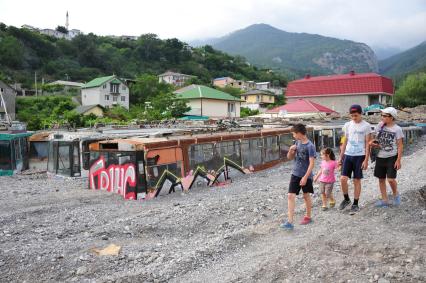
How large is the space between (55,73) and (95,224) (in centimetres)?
8572

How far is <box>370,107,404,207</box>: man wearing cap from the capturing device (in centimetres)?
755

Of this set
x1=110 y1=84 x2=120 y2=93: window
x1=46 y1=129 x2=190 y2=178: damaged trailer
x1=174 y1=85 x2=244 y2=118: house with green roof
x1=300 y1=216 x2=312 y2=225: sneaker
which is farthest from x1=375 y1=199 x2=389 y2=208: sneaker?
x1=110 y1=84 x2=120 y2=93: window

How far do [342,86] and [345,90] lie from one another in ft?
2.52

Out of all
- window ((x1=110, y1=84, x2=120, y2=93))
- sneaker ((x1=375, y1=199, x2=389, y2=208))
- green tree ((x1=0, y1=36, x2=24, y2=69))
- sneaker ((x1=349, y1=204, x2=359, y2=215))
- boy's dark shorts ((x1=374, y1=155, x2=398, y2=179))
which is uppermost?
green tree ((x1=0, y1=36, x2=24, y2=69))

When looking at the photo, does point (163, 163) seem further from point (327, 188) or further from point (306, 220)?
point (306, 220)

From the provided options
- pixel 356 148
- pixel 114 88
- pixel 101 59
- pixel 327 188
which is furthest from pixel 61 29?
pixel 356 148

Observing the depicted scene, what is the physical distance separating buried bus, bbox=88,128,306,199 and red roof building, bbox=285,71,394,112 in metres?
45.9

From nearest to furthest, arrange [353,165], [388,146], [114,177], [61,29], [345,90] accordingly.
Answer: [388,146]
[353,165]
[114,177]
[345,90]
[61,29]

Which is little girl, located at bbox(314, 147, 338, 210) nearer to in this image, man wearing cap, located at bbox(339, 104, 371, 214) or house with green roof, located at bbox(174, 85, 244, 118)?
man wearing cap, located at bbox(339, 104, 371, 214)

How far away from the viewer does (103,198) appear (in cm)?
1305

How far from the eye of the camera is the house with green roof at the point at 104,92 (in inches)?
2675

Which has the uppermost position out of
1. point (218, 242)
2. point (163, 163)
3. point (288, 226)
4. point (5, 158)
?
point (163, 163)

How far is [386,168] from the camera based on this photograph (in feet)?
25.4

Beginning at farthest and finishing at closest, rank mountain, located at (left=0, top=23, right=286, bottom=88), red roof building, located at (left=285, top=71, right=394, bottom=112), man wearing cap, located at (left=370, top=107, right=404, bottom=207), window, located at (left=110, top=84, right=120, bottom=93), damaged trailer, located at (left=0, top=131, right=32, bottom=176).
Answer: mountain, located at (left=0, top=23, right=286, bottom=88), window, located at (left=110, top=84, right=120, bottom=93), red roof building, located at (left=285, top=71, right=394, bottom=112), damaged trailer, located at (left=0, top=131, right=32, bottom=176), man wearing cap, located at (left=370, top=107, right=404, bottom=207)
